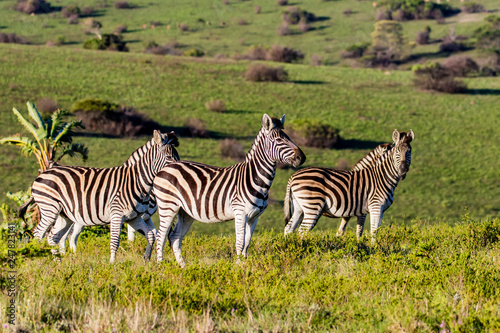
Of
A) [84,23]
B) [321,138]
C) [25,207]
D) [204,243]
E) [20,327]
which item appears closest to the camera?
[20,327]

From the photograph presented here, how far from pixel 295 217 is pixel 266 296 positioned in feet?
18.2

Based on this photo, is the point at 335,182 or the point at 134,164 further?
the point at 335,182

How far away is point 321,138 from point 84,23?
62.5m

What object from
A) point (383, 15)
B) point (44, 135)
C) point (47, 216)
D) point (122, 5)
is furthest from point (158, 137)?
point (383, 15)

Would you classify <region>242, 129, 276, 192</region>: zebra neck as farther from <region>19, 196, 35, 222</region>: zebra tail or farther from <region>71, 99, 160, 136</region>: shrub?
<region>71, 99, 160, 136</region>: shrub

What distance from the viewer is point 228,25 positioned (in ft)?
320

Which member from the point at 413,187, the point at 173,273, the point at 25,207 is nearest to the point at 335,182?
the point at 173,273

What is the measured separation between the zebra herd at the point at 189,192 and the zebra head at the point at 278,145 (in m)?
0.02

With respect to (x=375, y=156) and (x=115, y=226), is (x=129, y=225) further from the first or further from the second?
(x=375, y=156)

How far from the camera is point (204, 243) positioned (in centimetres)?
1302

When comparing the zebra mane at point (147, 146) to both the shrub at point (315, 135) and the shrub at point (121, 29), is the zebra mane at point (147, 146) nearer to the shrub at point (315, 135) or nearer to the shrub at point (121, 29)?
the shrub at point (315, 135)

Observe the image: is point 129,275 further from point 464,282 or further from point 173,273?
point 464,282

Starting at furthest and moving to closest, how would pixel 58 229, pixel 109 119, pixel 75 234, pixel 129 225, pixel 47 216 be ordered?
pixel 109 119 < pixel 75 234 < pixel 58 229 < pixel 129 225 < pixel 47 216

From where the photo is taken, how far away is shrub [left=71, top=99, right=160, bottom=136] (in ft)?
132
